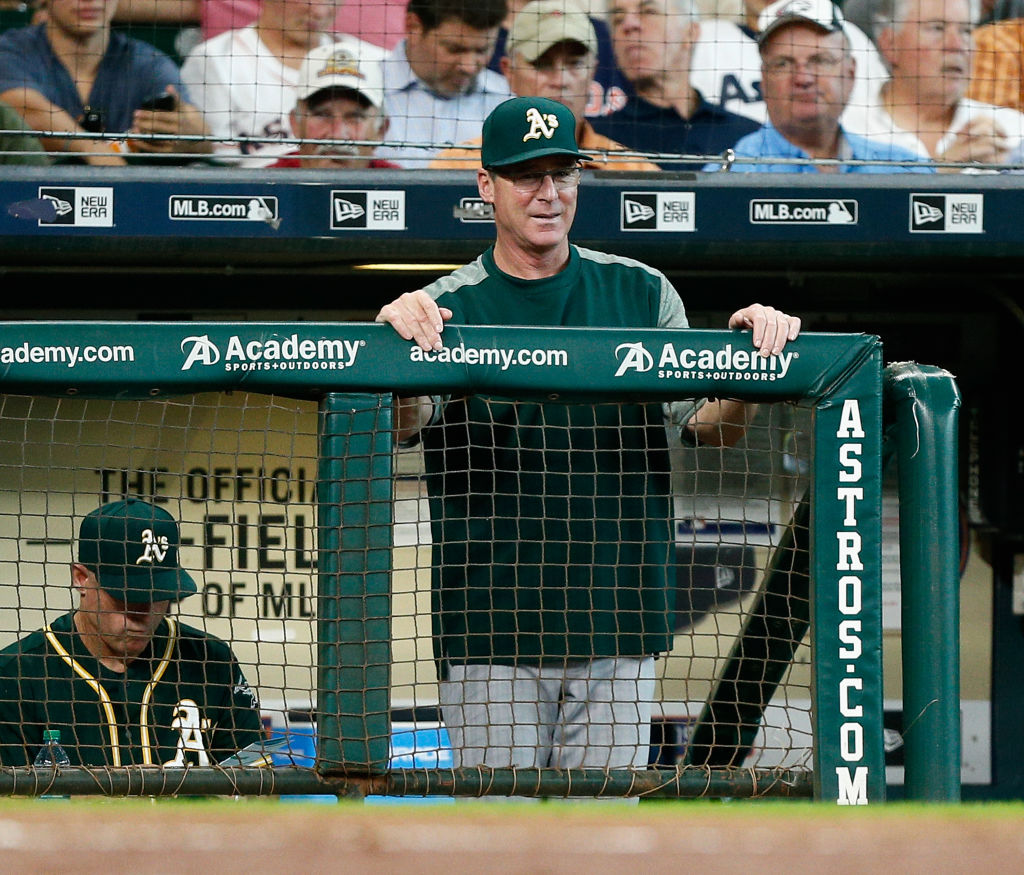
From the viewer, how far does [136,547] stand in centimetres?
341

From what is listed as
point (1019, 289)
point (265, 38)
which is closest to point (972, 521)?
point (1019, 289)

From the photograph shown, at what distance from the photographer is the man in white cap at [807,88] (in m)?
5.22

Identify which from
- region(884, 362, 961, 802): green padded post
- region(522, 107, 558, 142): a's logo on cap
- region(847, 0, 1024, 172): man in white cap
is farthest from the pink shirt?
region(884, 362, 961, 802): green padded post

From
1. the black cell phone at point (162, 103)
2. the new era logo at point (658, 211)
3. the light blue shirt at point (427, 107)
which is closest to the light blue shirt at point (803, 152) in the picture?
the new era logo at point (658, 211)

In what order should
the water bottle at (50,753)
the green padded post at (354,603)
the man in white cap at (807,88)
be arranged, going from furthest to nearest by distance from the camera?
the man in white cap at (807,88) → the water bottle at (50,753) → the green padded post at (354,603)

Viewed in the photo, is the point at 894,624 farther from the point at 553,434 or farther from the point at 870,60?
the point at 553,434

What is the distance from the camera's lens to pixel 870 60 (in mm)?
5293

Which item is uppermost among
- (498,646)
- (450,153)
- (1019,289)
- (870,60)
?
(870,60)

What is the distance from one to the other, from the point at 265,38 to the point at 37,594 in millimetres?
2087

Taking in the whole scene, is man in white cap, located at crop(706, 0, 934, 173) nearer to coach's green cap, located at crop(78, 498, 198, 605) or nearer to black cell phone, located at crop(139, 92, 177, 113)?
black cell phone, located at crop(139, 92, 177, 113)

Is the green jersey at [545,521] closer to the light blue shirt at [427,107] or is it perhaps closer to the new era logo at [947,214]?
the new era logo at [947,214]

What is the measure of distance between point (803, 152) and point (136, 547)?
293cm

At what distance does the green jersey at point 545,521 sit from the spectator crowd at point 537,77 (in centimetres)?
230

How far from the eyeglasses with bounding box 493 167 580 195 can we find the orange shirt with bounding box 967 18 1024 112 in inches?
115
